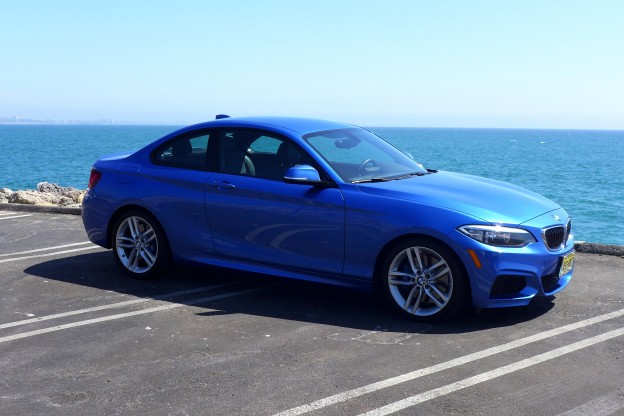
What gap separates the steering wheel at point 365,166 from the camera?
24.2 feet

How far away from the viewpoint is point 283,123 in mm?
7762

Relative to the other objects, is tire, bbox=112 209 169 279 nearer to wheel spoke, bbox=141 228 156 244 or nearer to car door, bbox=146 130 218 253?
wheel spoke, bbox=141 228 156 244

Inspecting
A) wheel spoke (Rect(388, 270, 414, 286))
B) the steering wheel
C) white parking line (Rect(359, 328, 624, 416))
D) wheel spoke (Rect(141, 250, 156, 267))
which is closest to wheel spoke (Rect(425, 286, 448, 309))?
wheel spoke (Rect(388, 270, 414, 286))

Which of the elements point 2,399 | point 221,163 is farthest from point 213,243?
point 2,399

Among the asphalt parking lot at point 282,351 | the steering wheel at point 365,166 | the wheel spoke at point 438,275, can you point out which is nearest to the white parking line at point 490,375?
the asphalt parking lot at point 282,351

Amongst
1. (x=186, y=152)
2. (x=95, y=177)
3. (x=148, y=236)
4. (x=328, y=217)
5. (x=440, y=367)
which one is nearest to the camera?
(x=440, y=367)

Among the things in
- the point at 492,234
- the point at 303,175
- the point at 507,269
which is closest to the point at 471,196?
the point at 492,234

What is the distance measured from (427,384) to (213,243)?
300cm

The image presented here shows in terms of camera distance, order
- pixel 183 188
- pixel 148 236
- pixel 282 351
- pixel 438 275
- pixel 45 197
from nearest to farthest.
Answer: pixel 282 351, pixel 438 275, pixel 183 188, pixel 148 236, pixel 45 197

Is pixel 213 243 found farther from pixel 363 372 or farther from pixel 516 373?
pixel 516 373

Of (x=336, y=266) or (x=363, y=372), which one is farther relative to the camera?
(x=336, y=266)

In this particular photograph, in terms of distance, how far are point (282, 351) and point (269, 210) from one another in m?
1.66

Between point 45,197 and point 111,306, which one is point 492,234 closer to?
point 111,306

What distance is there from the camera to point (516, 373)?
551 centimetres
